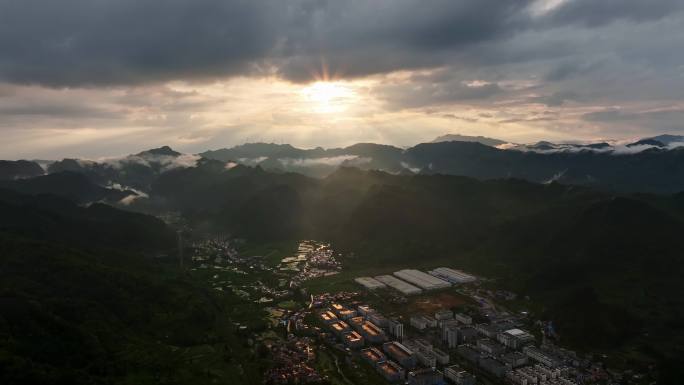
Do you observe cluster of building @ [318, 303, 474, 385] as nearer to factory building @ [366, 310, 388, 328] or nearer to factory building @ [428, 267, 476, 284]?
factory building @ [366, 310, 388, 328]

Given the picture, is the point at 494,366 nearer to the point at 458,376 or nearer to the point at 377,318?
the point at 458,376

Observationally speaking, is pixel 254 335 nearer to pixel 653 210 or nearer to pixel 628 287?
pixel 628 287

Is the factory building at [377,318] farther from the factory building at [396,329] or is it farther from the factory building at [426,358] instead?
the factory building at [426,358]

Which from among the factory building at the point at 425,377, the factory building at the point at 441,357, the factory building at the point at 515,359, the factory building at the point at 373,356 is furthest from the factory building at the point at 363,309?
the factory building at the point at 515,359

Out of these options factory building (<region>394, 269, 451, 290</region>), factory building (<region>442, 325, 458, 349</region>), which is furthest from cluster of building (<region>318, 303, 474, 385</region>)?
factory building (<region>394, 269, 451, 290</region>)

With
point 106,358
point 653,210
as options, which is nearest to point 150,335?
point 106,358

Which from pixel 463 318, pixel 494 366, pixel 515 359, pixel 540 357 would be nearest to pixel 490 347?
pixel 515 359
